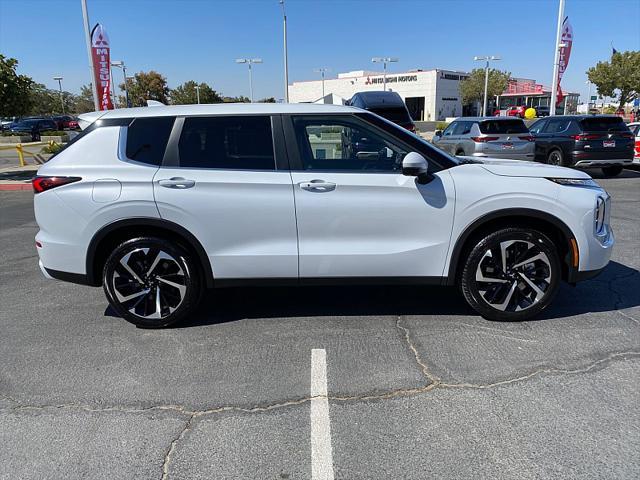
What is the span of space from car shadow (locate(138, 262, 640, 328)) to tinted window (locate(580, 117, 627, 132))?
878 cm

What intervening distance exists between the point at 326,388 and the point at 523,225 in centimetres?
216

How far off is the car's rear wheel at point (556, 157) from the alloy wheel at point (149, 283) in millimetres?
11857

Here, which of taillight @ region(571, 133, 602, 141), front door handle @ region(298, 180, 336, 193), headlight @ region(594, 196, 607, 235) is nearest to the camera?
front door handle @ region(298, 180, 336, 193)

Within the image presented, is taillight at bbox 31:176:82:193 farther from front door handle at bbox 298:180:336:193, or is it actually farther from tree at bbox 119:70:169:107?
tree at bbox 119:70:169:107

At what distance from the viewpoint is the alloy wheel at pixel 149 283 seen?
153 inches

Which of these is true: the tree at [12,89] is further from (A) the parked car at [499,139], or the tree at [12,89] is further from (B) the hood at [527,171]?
(B) the hood at [527,171]

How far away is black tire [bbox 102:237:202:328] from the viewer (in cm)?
387

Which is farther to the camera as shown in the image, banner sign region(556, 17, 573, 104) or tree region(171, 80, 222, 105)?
tree region(171, 80, 222, 105)

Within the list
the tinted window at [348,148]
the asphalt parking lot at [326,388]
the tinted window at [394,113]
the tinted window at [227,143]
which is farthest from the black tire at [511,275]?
the tinted window at [394,113]

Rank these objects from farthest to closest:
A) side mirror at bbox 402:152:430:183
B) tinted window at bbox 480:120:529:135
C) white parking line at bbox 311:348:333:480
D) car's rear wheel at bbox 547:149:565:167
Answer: car's rear wheel at bbox 547:149:565:167
tinted window at bbox 480:120:529:135
side mirror at bbox 402:152:430:183
white parking line at bbox 311:348:333:480

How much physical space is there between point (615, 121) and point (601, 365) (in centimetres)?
1163

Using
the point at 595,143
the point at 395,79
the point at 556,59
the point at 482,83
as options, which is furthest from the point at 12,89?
the point at 395,79

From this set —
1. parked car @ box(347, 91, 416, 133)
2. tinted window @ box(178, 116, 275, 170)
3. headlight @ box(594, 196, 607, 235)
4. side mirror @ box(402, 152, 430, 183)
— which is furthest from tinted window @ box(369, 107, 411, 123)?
side mirror @ box(402, 152, 430, 183)

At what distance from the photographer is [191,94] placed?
68250mm
